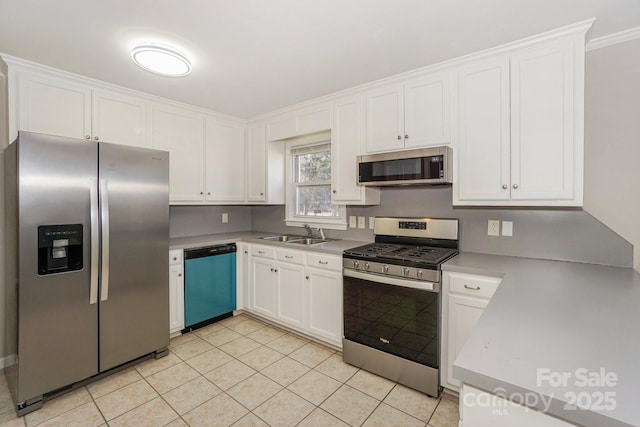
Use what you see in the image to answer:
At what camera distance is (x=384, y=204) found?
2.90 m

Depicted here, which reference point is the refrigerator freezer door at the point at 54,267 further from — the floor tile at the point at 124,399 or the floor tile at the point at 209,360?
the floor tile at the point at 209,360

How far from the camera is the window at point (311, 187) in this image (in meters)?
3.39

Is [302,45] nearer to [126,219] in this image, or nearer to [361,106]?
[361,106]

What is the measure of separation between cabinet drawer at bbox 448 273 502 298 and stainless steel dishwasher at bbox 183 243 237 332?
92.4 inches

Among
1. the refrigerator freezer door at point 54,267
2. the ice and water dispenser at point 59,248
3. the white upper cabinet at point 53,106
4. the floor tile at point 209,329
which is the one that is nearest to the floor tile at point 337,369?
the floor tile at point 209,329

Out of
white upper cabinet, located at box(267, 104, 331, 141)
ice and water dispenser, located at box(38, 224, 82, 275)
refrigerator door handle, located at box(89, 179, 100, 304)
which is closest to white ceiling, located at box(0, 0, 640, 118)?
white upper cabinet, located at box(267, 104, 331, 141)

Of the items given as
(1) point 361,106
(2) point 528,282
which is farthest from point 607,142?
(1) point 361,106

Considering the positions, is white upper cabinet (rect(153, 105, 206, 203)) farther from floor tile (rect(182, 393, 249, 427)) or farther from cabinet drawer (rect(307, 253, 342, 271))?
floor tile (rect(182, 393, 249, 427))

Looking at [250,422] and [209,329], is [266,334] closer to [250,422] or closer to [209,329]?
[209,329]

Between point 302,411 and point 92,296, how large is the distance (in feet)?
5.56

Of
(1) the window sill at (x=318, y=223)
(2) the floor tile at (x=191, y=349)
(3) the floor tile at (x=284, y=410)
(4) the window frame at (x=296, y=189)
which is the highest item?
(4) the window frame at (x=296, y=189)

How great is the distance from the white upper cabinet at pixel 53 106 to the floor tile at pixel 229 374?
2.24 meters

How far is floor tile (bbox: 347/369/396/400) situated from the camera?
2119 millimetres

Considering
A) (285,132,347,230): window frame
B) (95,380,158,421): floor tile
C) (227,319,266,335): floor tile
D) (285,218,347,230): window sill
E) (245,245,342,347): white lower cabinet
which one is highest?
(285,132,347,230): window frame
